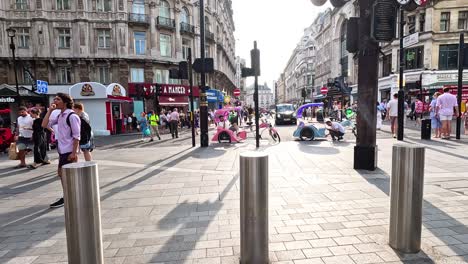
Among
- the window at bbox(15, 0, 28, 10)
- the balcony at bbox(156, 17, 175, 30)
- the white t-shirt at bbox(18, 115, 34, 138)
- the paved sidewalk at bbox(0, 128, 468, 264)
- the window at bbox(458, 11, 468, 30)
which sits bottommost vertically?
the paved sidewalk at bbox(0, 128, 468, 264)

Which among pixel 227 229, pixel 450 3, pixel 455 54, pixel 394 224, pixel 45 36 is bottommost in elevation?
pixel 227 229

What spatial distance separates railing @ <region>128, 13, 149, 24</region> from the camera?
2855 cm

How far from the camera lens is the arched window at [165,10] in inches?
1210

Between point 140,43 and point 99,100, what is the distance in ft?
42.4

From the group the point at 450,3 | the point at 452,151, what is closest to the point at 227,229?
the point at 452,151

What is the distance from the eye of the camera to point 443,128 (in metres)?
10.8

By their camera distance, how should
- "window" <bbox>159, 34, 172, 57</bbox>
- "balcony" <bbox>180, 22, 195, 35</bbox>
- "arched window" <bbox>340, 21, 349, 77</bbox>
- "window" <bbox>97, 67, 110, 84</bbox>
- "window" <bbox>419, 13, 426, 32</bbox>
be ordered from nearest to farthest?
"window" <bbox>97, 67, 110, 84</bbox>
"window" <bbox>419, 13, 426, 32</bbox>
"window" <bbox>159, 34, 172, 57</bbox>
"balcony" <bbox>180, 22, 195, 35</bbox>
"arched window" <bbox>340, 21, 349, 77</bbox>

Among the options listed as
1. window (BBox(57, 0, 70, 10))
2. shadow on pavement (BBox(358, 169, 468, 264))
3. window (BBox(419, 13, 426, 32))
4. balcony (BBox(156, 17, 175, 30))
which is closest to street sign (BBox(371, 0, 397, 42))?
shadow on pavement (BBox(358, 169, 468, 264))

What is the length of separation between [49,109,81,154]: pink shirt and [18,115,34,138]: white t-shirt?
4.68 meters

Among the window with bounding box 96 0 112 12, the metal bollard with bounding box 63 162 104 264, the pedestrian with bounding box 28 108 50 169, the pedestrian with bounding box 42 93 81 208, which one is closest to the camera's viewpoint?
the metal bollard with bounding box 63 162 104 264

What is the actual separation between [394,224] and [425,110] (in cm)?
2240

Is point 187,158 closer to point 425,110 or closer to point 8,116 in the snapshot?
point 425,110

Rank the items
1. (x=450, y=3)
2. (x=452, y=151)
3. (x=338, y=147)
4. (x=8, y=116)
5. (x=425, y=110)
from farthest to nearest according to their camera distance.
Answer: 1. (x=450, y=3)
2. (x=8, y=116)
3. (x=425, y=110)
4. (x=338, y=147)
5. (x=452, y=151)

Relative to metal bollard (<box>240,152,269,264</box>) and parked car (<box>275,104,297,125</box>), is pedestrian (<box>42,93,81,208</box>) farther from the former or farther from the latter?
parked car (<box>275,104,297,125</box>)
